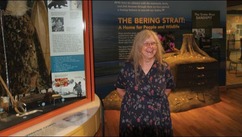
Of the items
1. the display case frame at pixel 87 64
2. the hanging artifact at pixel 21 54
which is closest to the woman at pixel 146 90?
the display case frame at pixel 87 64

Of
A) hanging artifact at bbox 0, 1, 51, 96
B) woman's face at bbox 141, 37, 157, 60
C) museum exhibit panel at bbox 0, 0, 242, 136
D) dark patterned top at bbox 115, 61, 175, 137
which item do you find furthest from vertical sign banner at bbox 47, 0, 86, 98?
woman's face at bbox 141, 37, 157, 60

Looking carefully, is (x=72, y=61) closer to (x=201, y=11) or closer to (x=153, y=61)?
(x=153, y=61)

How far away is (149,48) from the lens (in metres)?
1.82

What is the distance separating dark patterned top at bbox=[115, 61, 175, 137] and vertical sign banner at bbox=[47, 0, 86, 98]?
656 mm

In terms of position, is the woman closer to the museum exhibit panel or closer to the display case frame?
the museum exhibit panel

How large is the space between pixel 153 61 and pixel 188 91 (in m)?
2.77

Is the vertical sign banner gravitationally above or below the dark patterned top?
above

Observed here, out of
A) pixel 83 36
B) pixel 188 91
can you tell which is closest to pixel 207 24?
pixel 188 91

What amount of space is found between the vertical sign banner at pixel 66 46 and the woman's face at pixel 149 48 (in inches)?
32.0

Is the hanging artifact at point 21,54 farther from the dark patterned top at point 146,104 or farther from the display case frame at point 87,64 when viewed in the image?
the dark patterned top at point 146,104

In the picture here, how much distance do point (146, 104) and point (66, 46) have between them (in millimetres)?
980

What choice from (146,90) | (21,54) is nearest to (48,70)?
(21,54)

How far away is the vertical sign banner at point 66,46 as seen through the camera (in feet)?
7.58

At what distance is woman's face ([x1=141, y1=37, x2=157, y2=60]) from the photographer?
1.82m
